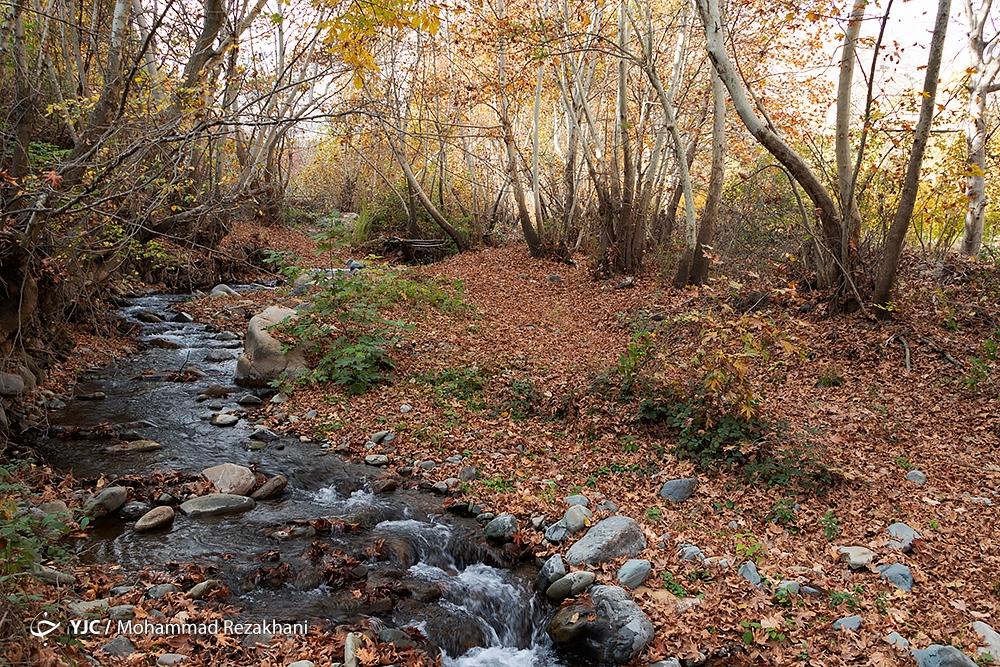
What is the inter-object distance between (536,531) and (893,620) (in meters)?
2.61

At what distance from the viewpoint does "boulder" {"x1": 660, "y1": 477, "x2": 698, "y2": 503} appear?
5.66 metres

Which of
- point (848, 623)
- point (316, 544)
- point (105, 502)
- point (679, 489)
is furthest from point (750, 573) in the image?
point (105, 502)

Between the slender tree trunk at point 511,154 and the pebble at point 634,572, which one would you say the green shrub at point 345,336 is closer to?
the pebble at point 634,572

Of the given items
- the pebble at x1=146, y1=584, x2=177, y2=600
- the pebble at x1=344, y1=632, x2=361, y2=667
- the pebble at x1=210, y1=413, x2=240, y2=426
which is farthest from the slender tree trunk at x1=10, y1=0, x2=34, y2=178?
the pebble at x1=344, y1=632, x2=361, y2=667

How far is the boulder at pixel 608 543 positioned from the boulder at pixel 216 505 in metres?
2.88

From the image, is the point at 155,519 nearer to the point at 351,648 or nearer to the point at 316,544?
the point at 316,544

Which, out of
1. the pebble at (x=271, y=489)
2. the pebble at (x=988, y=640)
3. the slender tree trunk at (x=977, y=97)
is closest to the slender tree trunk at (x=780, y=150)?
the slender tree trunk at (x=977, y=97)

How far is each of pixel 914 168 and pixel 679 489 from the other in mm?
4902

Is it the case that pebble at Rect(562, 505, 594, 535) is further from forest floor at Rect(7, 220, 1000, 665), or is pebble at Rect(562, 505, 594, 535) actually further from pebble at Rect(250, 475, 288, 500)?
pebble at Rect(250, 475, 288, 500)

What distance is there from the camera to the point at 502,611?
15.0ft

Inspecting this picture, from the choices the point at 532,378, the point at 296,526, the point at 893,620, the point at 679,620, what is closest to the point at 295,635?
the point at 296,526

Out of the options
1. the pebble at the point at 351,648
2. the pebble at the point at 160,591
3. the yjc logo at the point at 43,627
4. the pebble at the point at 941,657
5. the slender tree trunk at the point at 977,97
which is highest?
the slender tree trunk at the point at 977,97

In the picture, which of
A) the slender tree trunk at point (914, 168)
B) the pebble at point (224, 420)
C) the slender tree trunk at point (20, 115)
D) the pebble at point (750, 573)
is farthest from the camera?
the pebble at point (224, 420)

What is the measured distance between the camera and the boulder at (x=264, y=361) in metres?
8.63
